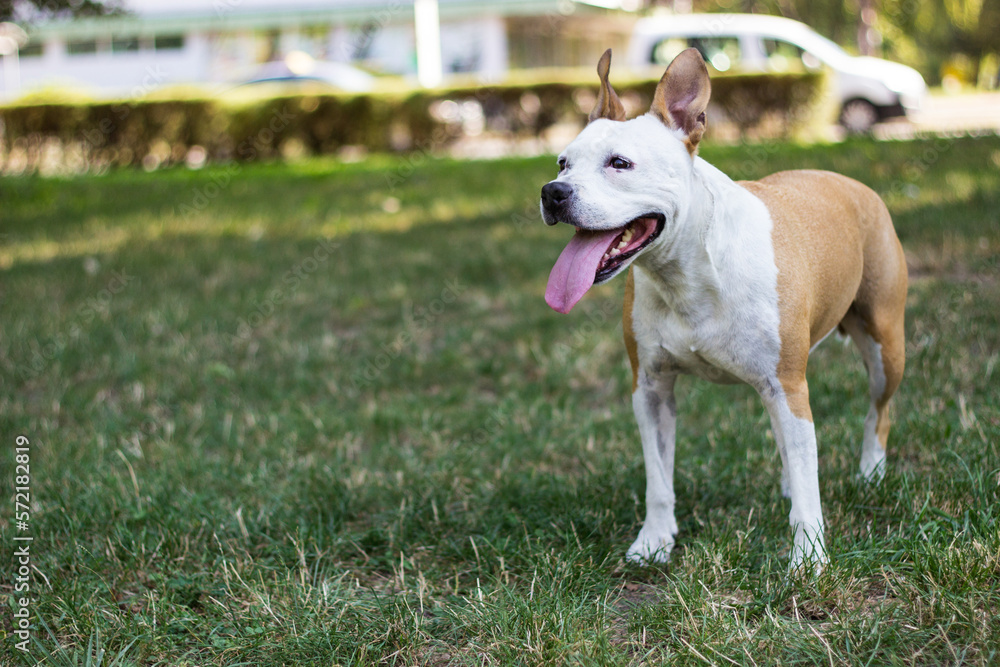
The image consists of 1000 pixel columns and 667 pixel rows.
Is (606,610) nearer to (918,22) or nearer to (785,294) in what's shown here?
(785,294)

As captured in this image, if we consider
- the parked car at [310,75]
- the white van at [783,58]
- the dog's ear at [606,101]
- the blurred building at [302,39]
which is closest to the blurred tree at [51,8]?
the dog's ear at [606,101]

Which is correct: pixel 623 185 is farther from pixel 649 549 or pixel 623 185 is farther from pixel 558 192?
pixel 649 549

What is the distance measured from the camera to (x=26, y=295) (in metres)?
6.88

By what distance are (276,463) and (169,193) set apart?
27.5 feet

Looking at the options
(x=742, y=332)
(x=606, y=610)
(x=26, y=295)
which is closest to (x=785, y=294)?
(x=742, y=332)

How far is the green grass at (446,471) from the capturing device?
252 cm

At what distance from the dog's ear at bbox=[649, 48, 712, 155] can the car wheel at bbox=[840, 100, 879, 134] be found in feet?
45.5

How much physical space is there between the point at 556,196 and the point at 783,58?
1488 cm

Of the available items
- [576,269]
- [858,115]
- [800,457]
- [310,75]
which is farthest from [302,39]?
[800,457]

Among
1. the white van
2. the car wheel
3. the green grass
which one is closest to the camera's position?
the green grass

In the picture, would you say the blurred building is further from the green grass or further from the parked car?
the green grass

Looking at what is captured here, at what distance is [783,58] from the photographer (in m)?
15.8

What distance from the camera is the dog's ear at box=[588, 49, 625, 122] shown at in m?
2.81

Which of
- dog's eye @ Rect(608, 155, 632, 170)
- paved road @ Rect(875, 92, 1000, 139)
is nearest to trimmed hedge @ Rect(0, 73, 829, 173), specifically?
paved road @ Rect(875, 92, 1000, 139)
